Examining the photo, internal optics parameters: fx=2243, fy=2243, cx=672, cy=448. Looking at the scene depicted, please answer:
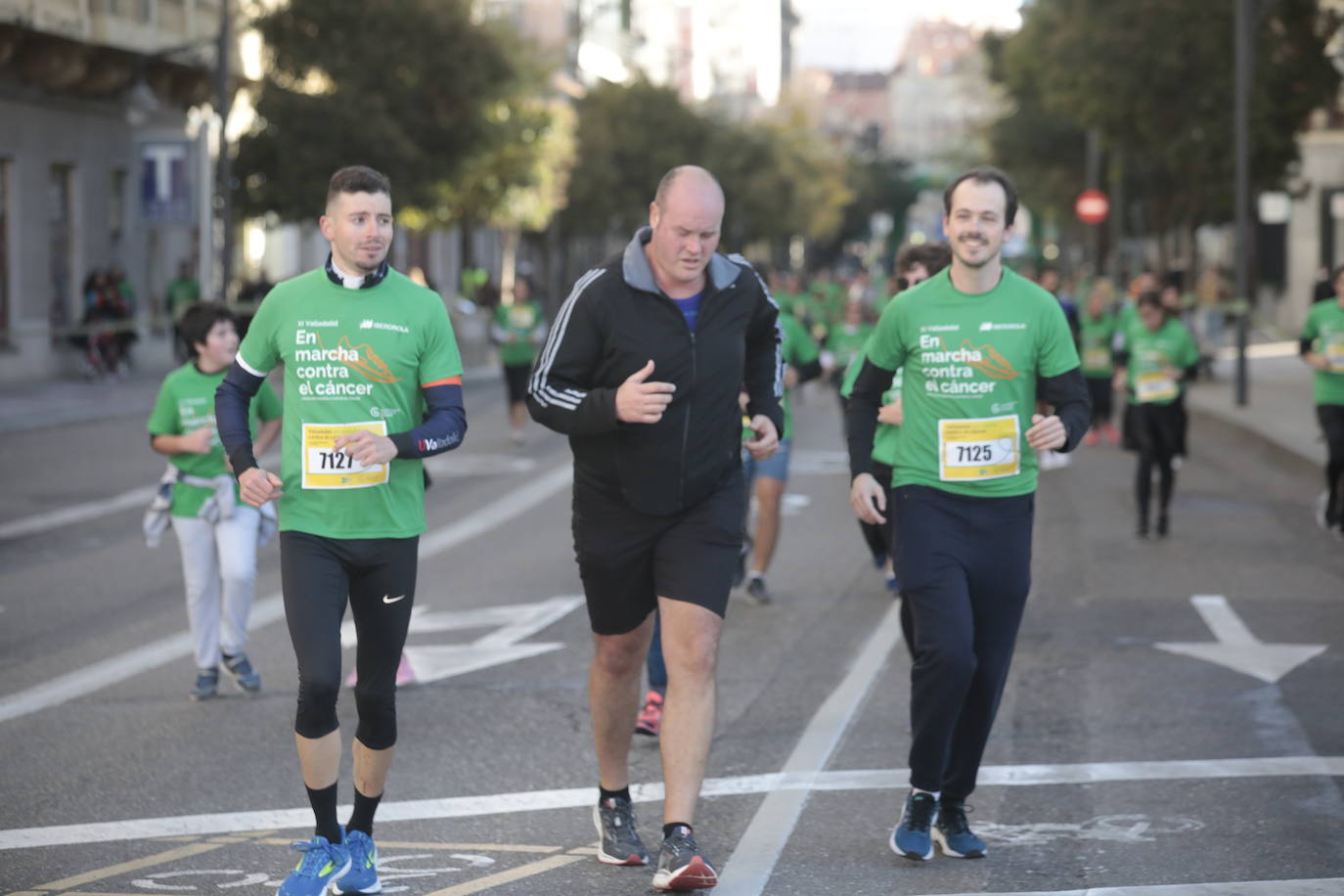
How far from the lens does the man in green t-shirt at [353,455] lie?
19.2ft

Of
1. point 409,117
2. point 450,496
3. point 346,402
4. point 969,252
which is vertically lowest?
point 450,496

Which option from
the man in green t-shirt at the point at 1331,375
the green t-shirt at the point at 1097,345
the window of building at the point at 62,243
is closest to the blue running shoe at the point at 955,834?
the man in green t-shirt at the point at 1331,375

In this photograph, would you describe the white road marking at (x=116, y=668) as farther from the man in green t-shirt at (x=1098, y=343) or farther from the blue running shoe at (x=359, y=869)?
the man in green t-shirt at (x=1098, y=343)

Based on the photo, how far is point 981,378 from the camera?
20.8ft

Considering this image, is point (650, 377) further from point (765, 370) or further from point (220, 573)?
point (220, 573)

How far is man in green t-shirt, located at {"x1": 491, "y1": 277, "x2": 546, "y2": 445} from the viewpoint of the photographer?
22.6 meters

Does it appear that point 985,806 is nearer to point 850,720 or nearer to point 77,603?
point 850,720

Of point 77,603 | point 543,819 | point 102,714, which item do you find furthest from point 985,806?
point 77,603

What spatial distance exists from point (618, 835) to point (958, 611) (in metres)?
1.12

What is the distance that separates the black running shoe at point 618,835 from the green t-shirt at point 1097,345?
1588cm

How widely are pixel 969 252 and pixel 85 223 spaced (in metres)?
31.6

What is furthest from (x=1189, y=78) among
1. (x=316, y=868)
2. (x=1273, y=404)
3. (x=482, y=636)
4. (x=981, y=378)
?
(x=316, y=868)

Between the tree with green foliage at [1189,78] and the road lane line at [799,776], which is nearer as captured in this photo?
the road lane line at [799,776]

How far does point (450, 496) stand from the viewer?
18.0m
